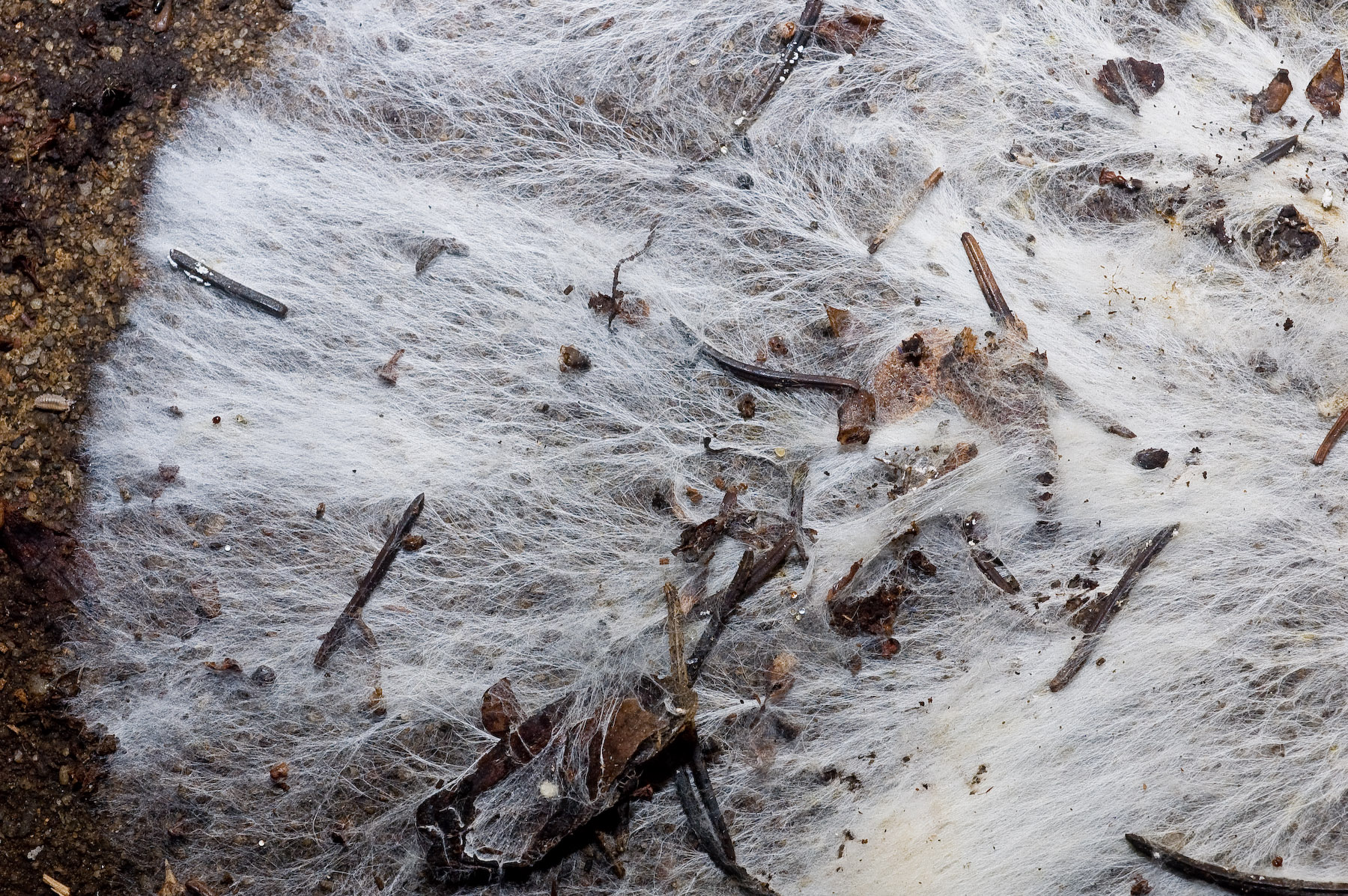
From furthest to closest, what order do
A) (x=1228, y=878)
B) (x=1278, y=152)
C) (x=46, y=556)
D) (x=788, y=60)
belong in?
(x=788, y=60), (x=1278, y=152), (x=46, y=556), (x=1228, y=878)

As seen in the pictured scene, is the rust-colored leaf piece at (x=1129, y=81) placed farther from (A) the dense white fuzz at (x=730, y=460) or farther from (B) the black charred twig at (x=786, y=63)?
(B) the black charred twig at (x=786, y=63)

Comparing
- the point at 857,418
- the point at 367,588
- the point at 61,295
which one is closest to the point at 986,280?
the point at 857,418

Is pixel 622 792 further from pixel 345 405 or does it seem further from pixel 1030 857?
pixel 345 405

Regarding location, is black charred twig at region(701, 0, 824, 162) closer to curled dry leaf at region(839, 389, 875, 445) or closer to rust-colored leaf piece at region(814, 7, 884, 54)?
rust-colored leaf piece at region(814, 7, 884, 54)

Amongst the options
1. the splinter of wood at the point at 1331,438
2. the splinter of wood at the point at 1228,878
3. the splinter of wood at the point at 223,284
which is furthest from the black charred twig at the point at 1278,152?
the splinter of wood at the point at 223,284

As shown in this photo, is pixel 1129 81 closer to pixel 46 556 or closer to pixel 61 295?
pixel 61 295
